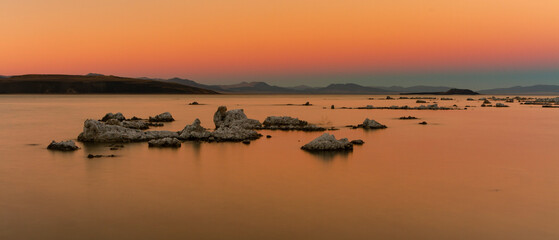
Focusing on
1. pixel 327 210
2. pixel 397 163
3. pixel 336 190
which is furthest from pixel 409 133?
pixel 327 210

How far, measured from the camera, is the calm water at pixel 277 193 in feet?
22.7

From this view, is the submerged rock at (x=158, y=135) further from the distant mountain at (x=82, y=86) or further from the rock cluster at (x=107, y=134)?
the distant mountain at (x=82, y=86)

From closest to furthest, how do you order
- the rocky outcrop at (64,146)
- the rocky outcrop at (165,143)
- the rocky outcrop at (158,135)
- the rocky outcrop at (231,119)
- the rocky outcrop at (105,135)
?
the rocky outcrop at (64,146), the rocky outcrop at (165,143), the rocky outcrop at (105,135), the rocky outcrop at (158,135), the rocky outcrop at (231,119)

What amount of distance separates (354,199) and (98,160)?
805 centimetres

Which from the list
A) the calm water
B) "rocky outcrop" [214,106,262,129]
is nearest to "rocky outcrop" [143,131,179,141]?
the calm water

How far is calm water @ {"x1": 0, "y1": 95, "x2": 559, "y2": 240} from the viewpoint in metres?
6.91

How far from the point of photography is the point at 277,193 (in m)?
9.20

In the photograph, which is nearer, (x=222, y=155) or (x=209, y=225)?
(x=209, y=225)

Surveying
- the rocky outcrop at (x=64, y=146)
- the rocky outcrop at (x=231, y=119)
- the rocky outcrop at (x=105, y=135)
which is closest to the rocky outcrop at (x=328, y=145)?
the rocky outcrop at (x=105, y=135)

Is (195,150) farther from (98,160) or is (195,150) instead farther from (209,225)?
(209,225)

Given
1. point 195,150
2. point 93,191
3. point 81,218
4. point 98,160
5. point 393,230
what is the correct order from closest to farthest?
point 393,230 < point 81,218 < point 93,191 < point 98,160 < point 195,150

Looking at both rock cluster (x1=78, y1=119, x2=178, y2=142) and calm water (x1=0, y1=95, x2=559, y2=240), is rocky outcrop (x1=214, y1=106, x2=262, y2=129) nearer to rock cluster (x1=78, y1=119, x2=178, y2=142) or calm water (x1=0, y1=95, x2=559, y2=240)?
rock cluster (x1=78, y1=119, x2=178, y2=142)

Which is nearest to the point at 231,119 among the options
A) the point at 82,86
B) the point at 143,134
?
the point at 143,134

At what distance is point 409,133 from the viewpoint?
72.0 ft
